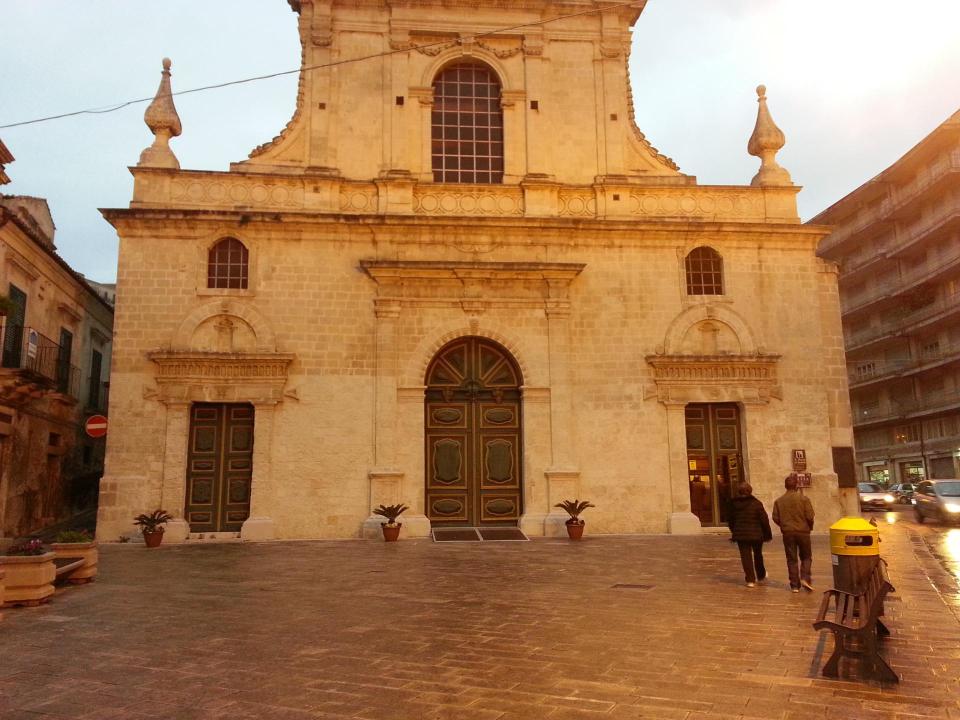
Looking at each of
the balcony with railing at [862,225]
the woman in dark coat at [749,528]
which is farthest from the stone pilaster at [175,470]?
the balcony with railing at [862,225]

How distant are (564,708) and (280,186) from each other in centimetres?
1647

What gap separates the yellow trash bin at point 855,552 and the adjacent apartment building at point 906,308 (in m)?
37.3

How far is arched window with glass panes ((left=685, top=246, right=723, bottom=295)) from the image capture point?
19562mm

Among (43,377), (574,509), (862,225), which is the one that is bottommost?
(574,509)

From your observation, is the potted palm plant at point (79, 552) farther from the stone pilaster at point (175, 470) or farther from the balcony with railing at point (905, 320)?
the balcony with railing at point (905, 320)

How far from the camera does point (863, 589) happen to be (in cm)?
691

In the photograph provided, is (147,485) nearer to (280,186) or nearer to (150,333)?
(150,333)

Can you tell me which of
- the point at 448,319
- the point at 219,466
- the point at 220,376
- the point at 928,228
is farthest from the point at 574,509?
the point at 928,228

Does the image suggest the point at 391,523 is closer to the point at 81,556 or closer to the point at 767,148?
the point at 81,556

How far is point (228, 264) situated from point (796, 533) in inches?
558

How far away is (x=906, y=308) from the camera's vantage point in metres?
44.8

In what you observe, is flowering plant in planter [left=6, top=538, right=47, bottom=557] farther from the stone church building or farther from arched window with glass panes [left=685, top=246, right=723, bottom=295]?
arched window with glass panes [left=685, top=246, right=723, bottom=295]

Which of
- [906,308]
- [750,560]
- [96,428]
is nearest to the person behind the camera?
[750,560]

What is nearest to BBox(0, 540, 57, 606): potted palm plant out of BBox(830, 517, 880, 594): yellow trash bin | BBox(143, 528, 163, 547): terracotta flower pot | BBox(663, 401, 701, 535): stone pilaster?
BBox(143, 528, 163, 547): terracotta flower pot
